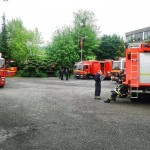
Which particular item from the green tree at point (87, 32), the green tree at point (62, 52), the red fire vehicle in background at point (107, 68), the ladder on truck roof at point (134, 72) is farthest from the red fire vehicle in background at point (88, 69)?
the ladder on truck roof at point (134, 72)

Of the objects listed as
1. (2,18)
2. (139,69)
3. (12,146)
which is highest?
(2,18)

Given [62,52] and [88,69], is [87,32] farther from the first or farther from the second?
[88,69]

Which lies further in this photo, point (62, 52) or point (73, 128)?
point (62, 52)

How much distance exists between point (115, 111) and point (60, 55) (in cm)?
4669

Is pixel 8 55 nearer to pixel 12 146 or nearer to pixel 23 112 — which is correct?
pixel 23 112

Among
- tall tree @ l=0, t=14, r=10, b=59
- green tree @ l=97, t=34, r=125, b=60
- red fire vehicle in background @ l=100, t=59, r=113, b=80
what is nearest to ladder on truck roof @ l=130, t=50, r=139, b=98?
red fire vehicle in background @ l=100, t=59, r=113, b=80

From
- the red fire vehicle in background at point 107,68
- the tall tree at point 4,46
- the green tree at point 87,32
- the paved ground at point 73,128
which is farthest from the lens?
the green tree at point 87,32

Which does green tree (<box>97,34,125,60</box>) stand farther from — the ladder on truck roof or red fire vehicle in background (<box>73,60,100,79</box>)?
the ladder on truck roof

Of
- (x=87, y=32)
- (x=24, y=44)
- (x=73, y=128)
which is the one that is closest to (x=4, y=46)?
(x=24, y=44)

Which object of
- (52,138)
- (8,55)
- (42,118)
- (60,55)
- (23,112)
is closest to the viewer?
(52,138)

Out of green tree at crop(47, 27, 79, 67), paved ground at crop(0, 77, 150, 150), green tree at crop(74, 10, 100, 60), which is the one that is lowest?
paved ground at crop(0, 77, 150, 150)

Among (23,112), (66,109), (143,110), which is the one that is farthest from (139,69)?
(23,112)

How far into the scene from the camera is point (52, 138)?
9320 mm

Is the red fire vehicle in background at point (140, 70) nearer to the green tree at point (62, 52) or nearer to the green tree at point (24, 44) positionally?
the green tree at point (62, 52)
